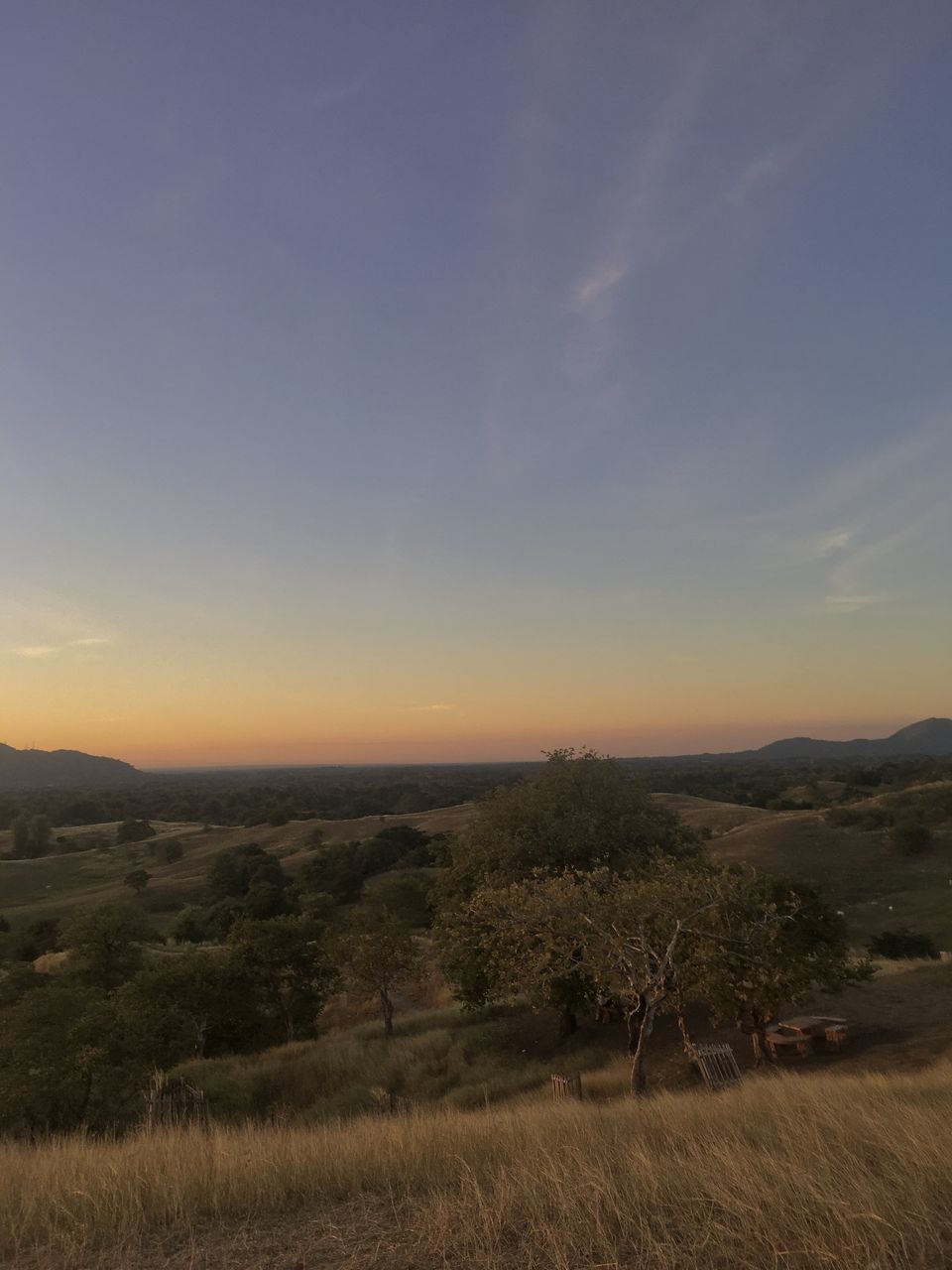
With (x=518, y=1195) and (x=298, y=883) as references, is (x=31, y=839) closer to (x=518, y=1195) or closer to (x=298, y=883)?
(x=298, y=883)

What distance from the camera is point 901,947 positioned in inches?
1592

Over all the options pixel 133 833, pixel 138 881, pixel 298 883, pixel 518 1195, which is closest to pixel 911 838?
pixel 298 883

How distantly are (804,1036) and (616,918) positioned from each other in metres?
9.64

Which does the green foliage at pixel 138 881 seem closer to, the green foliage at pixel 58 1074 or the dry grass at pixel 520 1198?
the green foliage at pixel 58 1074

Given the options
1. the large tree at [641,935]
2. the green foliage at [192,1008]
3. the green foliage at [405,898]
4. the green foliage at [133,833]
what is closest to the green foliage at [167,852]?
the green foliage at [133,833]

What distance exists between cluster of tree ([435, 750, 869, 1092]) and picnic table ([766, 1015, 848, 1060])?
534 mm

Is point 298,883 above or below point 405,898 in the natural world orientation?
below

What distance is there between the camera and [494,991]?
2573cm

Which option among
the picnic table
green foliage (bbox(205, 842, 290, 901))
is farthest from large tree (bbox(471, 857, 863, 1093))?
green foliage (bbox(205, 842, 290, 901))

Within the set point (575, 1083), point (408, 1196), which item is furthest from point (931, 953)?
point (408, 1196)

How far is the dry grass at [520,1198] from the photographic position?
518cm

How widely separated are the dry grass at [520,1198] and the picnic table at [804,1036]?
13154mm

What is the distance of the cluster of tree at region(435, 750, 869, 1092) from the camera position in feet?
48.8

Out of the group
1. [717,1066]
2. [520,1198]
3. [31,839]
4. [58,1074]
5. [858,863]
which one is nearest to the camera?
[520,1198]
